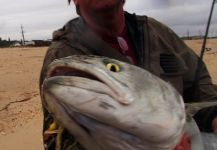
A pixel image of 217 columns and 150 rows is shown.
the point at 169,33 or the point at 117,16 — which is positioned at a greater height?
the point at 117,16

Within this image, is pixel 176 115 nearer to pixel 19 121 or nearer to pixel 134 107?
pixel 134 107

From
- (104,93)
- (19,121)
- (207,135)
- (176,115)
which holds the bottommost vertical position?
(19,121)

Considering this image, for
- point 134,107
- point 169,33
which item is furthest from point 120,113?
point 169,33

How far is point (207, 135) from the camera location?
9.52ft

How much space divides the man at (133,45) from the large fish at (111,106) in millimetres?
906

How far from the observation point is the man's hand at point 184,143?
254 cm

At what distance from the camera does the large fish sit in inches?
88.0

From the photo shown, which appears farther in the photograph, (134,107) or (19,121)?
(19,121)

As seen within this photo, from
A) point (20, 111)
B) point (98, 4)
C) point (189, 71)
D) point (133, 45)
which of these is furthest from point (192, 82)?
point (20, 111)

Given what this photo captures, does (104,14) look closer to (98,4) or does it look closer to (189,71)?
(98,4)

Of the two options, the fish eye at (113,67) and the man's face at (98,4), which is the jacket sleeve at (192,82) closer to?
the man's face at (98,4)

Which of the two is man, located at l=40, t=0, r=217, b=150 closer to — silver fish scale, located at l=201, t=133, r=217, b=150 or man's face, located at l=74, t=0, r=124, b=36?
man's face, located at l=74, t=0, r=124, b=36

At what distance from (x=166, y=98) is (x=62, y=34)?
1474 mm

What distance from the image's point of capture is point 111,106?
2234mm
